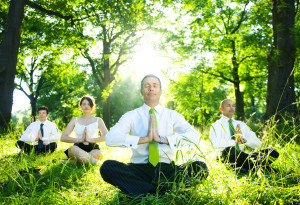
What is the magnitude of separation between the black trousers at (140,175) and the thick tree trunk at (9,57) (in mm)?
7676

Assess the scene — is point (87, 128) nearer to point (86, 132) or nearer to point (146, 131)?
point (86, 132)

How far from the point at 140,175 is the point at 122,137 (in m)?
0.57

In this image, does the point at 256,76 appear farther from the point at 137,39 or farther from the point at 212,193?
the point at 212,193

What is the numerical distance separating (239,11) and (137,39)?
8.30 metres

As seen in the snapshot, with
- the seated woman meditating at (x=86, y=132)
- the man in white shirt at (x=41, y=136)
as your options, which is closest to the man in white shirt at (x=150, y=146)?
the seated woman meditating at (x=86, y=132)

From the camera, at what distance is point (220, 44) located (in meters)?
15.4

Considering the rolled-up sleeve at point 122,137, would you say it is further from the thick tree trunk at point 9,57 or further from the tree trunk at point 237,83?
the tree trunk at point 237,83

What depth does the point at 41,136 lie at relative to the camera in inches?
254

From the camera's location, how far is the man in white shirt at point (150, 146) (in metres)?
3.08

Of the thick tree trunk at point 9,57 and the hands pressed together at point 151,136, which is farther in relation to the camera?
the thick tree trunk at point 9,57

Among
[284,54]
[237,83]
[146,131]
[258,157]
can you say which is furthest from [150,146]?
[237,83]

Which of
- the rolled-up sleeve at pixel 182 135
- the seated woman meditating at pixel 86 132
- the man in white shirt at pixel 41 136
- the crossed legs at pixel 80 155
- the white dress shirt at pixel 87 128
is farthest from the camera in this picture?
Result: the man in white shirt at pixel 41 136

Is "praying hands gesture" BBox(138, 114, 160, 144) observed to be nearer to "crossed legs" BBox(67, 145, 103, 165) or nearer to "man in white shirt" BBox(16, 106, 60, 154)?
"crossed legs" BBox(67, 145, 103, 165)

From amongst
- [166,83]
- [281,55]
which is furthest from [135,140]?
[166,83]
